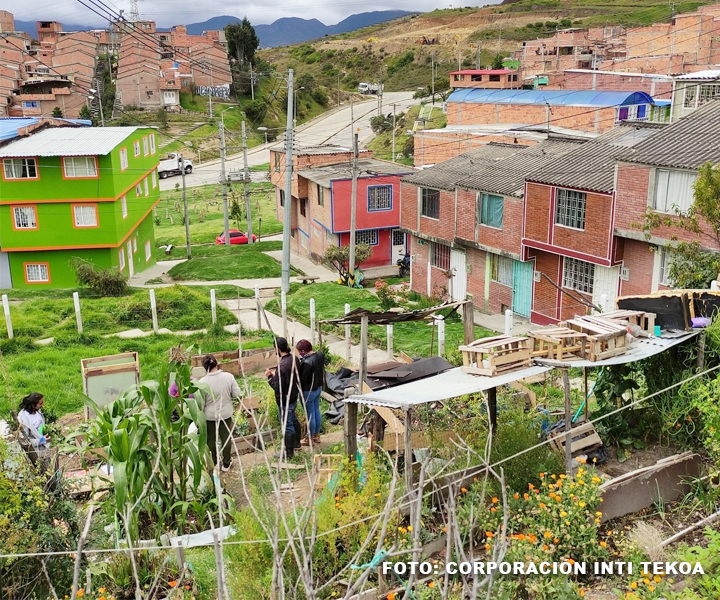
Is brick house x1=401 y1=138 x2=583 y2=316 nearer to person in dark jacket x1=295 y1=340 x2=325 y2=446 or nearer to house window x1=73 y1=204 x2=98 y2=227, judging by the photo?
house window x1=73 y1=204 x2=98 y2=227

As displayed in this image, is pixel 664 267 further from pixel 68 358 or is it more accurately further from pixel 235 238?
pixel 235 238

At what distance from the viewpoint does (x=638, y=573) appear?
7.46 m

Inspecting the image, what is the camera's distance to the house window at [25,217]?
3294 centimetres

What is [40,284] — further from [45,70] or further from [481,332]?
[45,70]

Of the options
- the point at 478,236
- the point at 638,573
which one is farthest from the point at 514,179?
the point at 638,573

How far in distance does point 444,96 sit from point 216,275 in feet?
183

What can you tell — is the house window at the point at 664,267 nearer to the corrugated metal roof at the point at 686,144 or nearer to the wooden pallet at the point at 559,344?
the corrugated metal roof at the point at 686,144

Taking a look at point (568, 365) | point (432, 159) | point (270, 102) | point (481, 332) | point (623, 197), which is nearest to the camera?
point (568, 365)

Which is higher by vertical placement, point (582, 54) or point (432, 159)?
point (582, 54)

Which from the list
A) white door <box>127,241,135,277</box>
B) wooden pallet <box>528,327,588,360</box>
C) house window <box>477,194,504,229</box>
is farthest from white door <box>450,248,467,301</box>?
wooden pallet <box>528,327,588,360</box>

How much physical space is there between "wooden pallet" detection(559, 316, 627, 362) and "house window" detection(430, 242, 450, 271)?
831 inches

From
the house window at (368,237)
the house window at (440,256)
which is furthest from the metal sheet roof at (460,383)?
the house window at (368,237)

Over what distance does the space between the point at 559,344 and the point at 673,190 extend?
12.9m

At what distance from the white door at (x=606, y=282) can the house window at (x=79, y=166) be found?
70.3 ft
